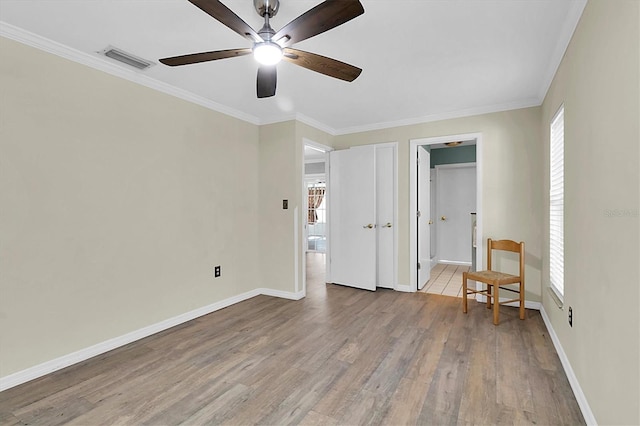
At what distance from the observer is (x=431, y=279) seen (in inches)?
207

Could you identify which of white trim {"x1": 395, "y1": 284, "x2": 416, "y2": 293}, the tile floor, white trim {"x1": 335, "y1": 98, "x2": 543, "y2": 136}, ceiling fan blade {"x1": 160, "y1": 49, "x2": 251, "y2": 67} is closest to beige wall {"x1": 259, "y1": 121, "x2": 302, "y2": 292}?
white trim {"x1": 335, "y1": 98, "x2": 543, "y2": 136}

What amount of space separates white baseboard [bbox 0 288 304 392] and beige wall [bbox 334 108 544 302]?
8.64ft

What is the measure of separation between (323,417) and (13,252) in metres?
2.29

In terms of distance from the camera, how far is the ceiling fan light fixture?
183 centimetres

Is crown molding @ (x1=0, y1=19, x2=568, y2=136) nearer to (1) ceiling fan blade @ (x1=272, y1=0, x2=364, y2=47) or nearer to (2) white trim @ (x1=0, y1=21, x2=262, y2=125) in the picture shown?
(2) white trim @ (x1=0, y1=21, x2=262, y2=125)

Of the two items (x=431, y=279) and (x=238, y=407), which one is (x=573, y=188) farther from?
(x=431, y=279)

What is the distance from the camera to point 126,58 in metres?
2.62

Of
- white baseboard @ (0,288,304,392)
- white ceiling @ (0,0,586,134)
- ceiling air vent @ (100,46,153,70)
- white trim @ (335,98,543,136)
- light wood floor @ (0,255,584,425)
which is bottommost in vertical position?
light wood floor @ (0,255,584,425)

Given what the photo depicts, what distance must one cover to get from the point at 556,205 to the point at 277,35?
105 inches

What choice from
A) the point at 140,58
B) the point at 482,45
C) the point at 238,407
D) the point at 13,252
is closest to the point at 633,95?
the point at 482,45

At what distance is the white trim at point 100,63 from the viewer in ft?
7.28

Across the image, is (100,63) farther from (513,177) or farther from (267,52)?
(513,177)

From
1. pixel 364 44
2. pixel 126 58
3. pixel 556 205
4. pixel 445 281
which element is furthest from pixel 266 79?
pixel 445 281

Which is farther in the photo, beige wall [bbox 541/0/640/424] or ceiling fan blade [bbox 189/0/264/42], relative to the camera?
ceiling fan blade [bbox 189/0/264/42]
